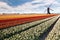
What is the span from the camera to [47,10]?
5659 inches

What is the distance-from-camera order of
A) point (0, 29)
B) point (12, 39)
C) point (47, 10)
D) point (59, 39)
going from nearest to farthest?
point (12, 39)
point (59, 39)
point (0, 29)
point (47, 10)

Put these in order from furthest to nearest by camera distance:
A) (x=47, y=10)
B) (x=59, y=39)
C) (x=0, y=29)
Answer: (x=47, y=10)
(x=0, y=29)
(x=59, y=39)

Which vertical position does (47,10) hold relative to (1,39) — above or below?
below

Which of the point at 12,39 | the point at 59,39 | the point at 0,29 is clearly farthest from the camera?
the point at 0,29

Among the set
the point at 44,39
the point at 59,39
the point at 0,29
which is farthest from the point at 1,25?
the point at 59,39

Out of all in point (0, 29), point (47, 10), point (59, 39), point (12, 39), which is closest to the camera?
point (12, 39)

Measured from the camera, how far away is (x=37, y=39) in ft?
60.7

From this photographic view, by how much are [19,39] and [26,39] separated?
69cm

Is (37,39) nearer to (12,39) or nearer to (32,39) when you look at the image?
(32,39)

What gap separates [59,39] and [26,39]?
128 inches

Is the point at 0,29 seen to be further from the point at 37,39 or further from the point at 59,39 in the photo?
the point at 59,39

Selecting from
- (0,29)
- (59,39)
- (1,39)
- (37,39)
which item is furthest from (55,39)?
(0,29)

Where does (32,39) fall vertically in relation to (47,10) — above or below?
above

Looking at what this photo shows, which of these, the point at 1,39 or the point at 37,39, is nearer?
the point at 1,39
